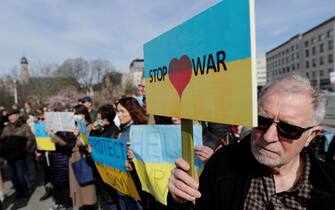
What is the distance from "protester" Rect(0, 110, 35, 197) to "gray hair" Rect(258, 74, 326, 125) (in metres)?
5.33

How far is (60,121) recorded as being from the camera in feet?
14.0

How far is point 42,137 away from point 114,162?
3.14 meters

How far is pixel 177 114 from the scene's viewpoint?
3.78ft

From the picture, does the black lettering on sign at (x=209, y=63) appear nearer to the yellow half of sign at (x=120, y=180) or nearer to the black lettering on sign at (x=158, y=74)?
the black lettering on sign at (x=158, y=74)

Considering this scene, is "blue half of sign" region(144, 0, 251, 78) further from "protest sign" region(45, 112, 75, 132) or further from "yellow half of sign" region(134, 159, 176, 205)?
"protest sign" region(45, 112, 75, 132)

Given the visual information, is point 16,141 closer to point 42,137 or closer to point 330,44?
point 42,137

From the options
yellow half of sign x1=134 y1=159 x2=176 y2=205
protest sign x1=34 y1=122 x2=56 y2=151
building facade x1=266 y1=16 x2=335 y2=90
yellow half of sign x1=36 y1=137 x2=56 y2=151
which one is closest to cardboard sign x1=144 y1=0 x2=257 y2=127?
yellow half of sign x1=134 y1=159 x2=176 y2=205

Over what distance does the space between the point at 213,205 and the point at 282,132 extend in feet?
1.72

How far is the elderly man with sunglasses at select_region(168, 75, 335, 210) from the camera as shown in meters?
1.21

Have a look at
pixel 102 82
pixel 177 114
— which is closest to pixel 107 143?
pixel 177 114

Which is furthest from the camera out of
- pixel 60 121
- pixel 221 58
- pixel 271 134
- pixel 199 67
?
pixel 60 121

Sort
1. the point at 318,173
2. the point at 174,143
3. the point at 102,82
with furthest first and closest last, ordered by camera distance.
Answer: the point at 102,82 < the point at 174,143 < the point at 318,173

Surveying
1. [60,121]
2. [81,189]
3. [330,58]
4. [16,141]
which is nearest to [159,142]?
[81,189]

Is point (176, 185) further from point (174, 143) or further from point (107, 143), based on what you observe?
point (107, 143)
